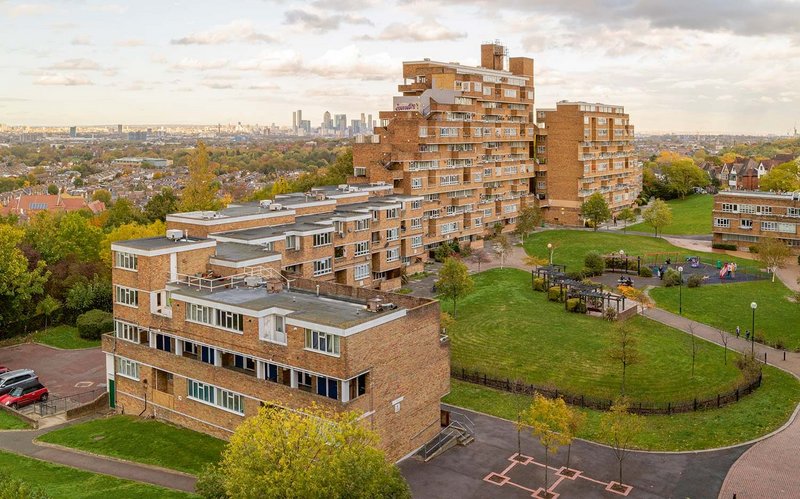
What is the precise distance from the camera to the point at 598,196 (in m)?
106

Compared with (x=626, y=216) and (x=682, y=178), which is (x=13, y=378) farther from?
(x=682, y=178)

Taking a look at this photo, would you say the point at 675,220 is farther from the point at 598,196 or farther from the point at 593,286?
the point at 593,286

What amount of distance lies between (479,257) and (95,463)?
59.1 m

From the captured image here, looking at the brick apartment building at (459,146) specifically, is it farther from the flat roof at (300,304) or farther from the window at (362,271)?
the flat roof at (300,304)

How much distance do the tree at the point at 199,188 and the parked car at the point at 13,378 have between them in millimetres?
A: 47250

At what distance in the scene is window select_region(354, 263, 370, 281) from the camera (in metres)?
61.2

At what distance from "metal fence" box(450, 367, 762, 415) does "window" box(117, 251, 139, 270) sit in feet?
76.5

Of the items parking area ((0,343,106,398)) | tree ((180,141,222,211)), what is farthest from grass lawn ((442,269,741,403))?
tree ((180,141,222,211))

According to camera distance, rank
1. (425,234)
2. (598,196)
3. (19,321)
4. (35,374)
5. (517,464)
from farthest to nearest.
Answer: (598,196), (425,234), (19,321), (35,374), (517,464)

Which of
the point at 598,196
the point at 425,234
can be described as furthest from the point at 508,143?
the point at 425,234

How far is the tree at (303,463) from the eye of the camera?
23.0 m

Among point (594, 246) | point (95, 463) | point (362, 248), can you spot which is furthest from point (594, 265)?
point (95, 463)

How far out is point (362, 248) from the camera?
61406mm

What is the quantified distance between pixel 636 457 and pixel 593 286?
105 feet
